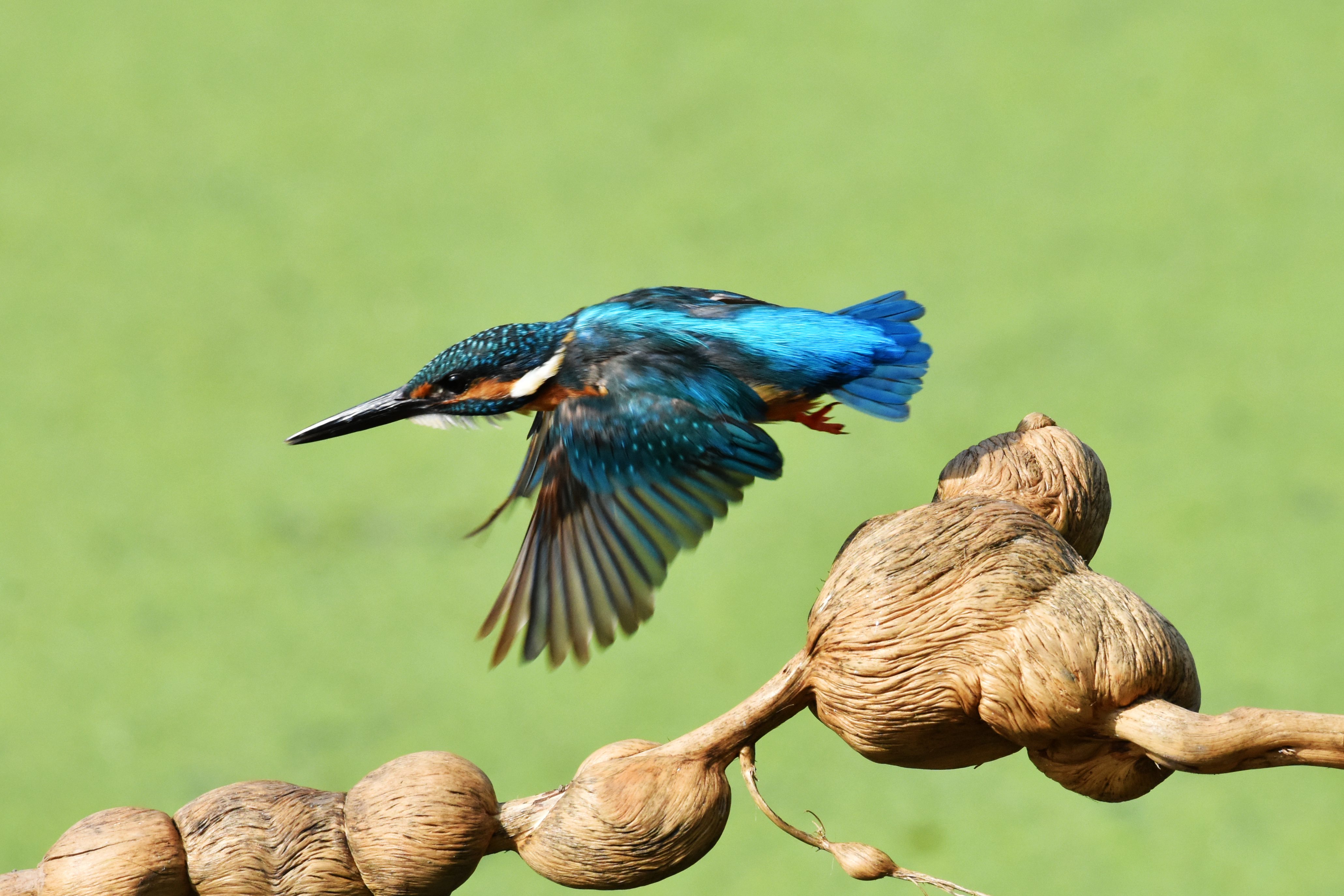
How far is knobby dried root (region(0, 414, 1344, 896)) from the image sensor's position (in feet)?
2.21

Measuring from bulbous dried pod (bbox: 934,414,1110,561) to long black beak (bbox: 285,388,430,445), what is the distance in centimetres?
38

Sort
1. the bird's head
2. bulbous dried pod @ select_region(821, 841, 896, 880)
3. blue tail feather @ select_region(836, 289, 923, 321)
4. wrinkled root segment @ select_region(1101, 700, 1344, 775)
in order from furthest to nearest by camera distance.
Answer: blue tail feather @ select_region(836, 289, 923, 321)
the bird's head
bulbous dried pod @ select_region(821, 841, 896, 880)
wrinkled root segment @ select_region(1101, 700, 1344, 775)

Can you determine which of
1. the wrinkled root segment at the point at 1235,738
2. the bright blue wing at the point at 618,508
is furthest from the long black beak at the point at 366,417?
the wrinkled root segment at the point at 1235,738

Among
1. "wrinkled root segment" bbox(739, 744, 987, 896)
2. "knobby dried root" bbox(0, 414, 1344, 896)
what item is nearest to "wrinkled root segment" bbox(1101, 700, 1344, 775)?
"knobby dried root" bbox(0, 414, 1344, 896)

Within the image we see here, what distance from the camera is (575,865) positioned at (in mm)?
725

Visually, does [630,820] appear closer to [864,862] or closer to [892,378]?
[864,862]

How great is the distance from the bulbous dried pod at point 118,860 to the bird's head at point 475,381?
29 centimetres

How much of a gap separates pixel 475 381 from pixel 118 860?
0.38 metres

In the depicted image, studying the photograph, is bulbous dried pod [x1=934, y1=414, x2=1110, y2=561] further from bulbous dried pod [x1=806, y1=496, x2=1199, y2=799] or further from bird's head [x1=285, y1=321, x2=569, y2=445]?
bird's head [x1=285, y1=321, x2=569, y2=445]

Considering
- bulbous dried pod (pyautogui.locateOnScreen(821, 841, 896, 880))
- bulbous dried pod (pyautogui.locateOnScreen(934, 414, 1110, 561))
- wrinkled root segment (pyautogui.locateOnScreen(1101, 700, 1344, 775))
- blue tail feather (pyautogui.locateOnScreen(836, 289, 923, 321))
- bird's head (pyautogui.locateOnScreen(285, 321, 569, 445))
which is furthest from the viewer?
blue tail feather (pyautogui.locateOnScreen(836, 289, 923, 321))

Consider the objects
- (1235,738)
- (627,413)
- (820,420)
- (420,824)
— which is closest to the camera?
(1235,738)

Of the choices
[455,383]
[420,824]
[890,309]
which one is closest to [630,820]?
[420,824]

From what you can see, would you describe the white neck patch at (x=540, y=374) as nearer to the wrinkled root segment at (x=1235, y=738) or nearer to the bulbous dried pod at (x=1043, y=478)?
the bulbous dried pod at (x=1043, y=478)

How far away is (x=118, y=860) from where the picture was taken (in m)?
0.73
